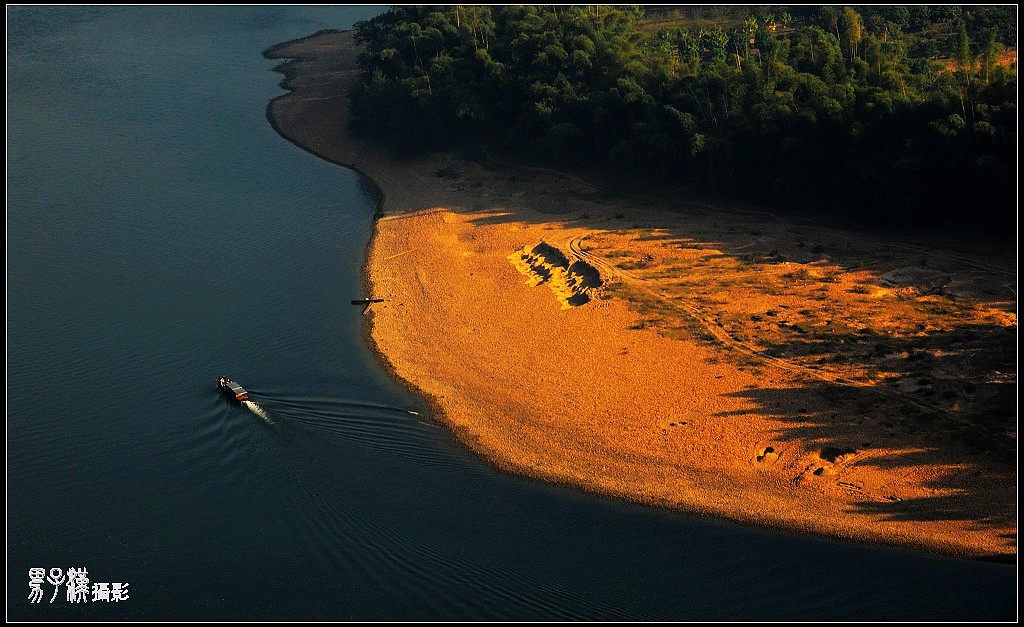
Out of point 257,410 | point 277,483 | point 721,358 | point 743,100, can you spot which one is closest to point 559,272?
point 721,358

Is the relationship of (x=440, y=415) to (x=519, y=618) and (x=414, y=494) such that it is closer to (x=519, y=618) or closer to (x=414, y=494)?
(x=414, y=494)

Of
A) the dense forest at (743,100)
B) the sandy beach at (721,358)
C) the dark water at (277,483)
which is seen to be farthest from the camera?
the dense forest at (743,100)

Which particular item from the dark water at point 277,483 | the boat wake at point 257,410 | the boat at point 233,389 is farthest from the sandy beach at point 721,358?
the boat at point 233,389

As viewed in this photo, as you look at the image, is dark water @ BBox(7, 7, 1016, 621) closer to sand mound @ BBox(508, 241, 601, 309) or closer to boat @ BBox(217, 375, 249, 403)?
boat @ BBox(217, 375, 249, 403)

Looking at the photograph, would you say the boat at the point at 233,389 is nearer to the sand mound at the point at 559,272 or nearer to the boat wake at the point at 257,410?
the boat wake at the point at 257,410

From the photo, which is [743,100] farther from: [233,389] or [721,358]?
[233,389]

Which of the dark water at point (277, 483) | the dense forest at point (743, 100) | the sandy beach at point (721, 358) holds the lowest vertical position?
the dark water at point (277, 483)

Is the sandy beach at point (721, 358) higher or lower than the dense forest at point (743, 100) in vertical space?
lower

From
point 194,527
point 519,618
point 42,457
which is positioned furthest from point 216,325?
point 519,618
